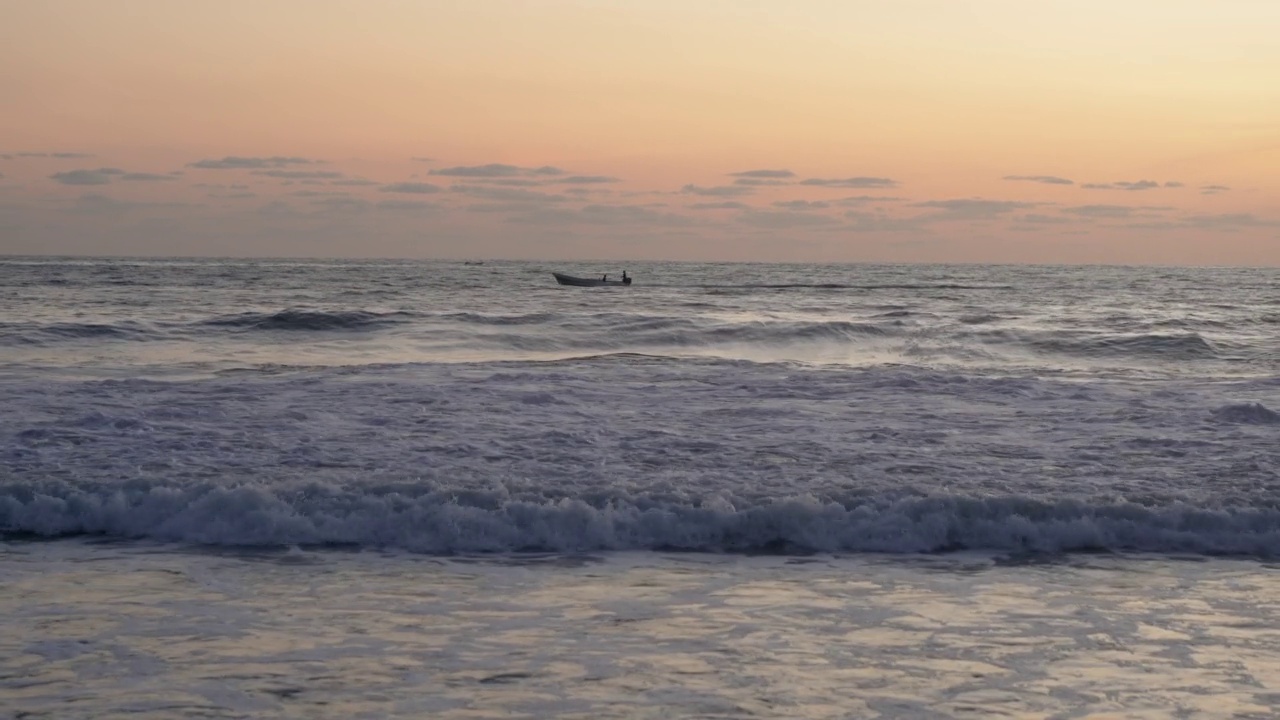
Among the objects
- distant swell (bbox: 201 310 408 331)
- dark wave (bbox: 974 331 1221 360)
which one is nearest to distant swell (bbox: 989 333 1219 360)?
dark wave (bbox: 974 331 1221 360)

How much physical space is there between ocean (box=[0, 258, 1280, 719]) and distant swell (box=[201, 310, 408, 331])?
13.4 m

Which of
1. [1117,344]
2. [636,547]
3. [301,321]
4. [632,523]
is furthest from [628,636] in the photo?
[301,321]

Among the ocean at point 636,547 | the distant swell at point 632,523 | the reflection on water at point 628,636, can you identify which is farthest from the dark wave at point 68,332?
the reflection on water at point 628,636

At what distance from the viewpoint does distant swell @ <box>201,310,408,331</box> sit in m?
31.3

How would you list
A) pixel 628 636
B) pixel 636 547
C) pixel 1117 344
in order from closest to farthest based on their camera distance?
pixel 628 636 → pixel 636 547 → pixel 1117 344

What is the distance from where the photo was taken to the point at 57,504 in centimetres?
891

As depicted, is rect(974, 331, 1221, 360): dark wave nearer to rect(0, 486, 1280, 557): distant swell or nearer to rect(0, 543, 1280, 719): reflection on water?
rect(0, 486, 1280, 557): distant swell

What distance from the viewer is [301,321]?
32281 millimetres

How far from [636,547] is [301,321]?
2581 centimetres

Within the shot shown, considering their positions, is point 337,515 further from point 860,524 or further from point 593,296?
point 593,296

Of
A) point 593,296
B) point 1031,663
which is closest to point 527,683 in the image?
→ point 1031,663

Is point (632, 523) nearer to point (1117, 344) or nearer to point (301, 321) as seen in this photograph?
point (1117, 344)

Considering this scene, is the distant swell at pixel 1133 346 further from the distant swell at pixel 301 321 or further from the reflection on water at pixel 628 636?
the reflection on water at pixel 628 636

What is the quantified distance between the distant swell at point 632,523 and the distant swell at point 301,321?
22400 millimetres
